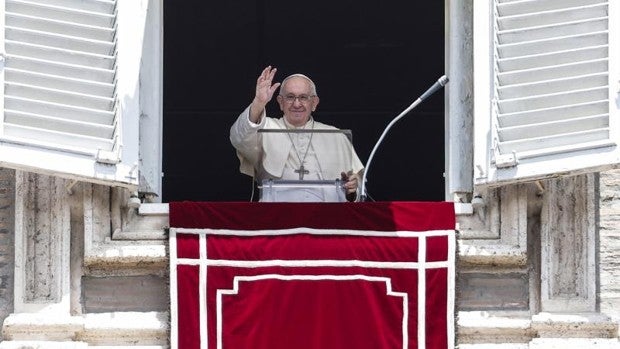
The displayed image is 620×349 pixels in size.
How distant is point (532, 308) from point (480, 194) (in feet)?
1.79

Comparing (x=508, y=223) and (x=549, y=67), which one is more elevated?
(x=549, y=67)

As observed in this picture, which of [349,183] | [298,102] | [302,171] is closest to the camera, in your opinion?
[349,183]

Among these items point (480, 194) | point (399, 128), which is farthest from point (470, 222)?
point (399, 128)

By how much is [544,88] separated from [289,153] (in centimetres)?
138

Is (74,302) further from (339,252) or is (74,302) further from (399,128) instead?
(399,128)

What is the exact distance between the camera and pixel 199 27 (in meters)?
13.6

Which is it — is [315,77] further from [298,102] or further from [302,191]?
[302,191]

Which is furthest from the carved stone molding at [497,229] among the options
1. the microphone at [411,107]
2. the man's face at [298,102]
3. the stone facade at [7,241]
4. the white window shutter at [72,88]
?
the stone facade at [7,241]

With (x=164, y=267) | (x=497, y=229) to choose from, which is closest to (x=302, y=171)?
(x=164, y=267)

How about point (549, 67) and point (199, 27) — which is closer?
point (549, 67)

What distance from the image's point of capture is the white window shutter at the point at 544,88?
10383 mm

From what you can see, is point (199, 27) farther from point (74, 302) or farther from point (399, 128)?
point (74, 302)

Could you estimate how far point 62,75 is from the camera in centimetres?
1055

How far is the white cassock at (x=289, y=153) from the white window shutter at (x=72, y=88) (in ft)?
2.54
